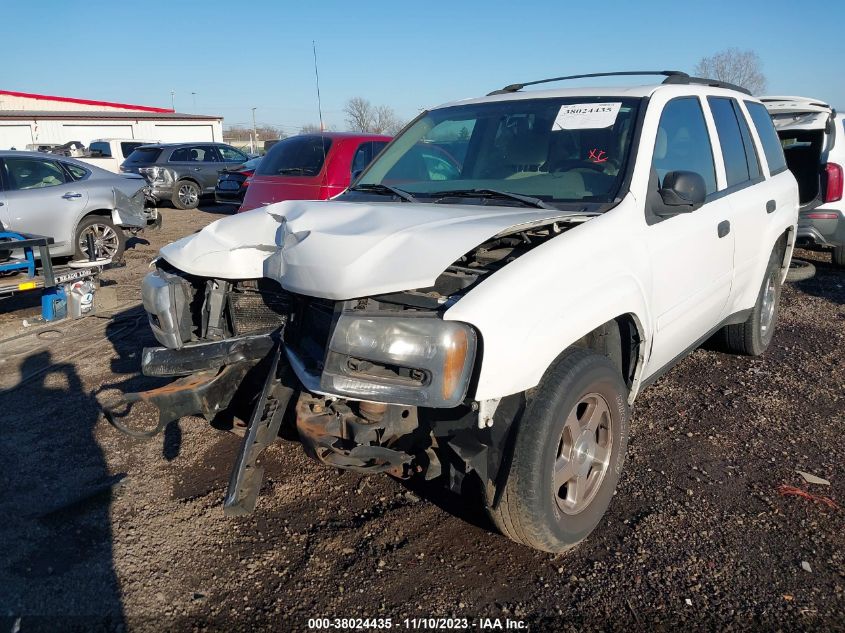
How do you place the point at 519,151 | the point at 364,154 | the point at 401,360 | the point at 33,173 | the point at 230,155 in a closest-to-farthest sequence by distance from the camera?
1. the point at 401,360
2. the point at 519,151
3. the point at 364,154
4. the point at 33,173
5. the point at 230,155

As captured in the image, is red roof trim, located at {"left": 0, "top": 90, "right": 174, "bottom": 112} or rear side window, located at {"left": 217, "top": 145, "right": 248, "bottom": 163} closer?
rear side window, located at {"left": 217, "top": 145, "right": 248, "bottom": 163}

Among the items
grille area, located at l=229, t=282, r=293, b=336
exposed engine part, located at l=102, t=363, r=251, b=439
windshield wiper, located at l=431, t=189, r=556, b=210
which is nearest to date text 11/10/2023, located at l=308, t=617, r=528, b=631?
exposed engine part, located at l=102, t=363, r=251, b=439

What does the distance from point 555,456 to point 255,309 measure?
1.63 m

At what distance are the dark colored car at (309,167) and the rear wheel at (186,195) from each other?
9227 millimetres

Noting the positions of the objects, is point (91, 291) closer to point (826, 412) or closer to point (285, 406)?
point (285, 406)

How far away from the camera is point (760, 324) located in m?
5.05

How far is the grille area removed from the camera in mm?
3240

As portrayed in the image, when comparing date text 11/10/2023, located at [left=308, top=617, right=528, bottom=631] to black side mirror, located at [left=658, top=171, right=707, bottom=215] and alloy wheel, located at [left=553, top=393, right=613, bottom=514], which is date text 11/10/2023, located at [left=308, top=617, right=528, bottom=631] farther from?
black side mirror, located at [left=658, top=171, right=707, bottom=215]

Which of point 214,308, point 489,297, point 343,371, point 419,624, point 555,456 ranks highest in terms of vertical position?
point 489,297

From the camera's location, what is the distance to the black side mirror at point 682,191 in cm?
312

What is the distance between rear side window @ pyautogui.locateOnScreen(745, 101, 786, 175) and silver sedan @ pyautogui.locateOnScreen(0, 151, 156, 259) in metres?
8.09

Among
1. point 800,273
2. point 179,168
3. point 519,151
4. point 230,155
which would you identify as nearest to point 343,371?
point 519,151

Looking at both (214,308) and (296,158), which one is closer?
(214,308)

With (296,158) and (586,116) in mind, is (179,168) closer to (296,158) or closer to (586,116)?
(296,158)
